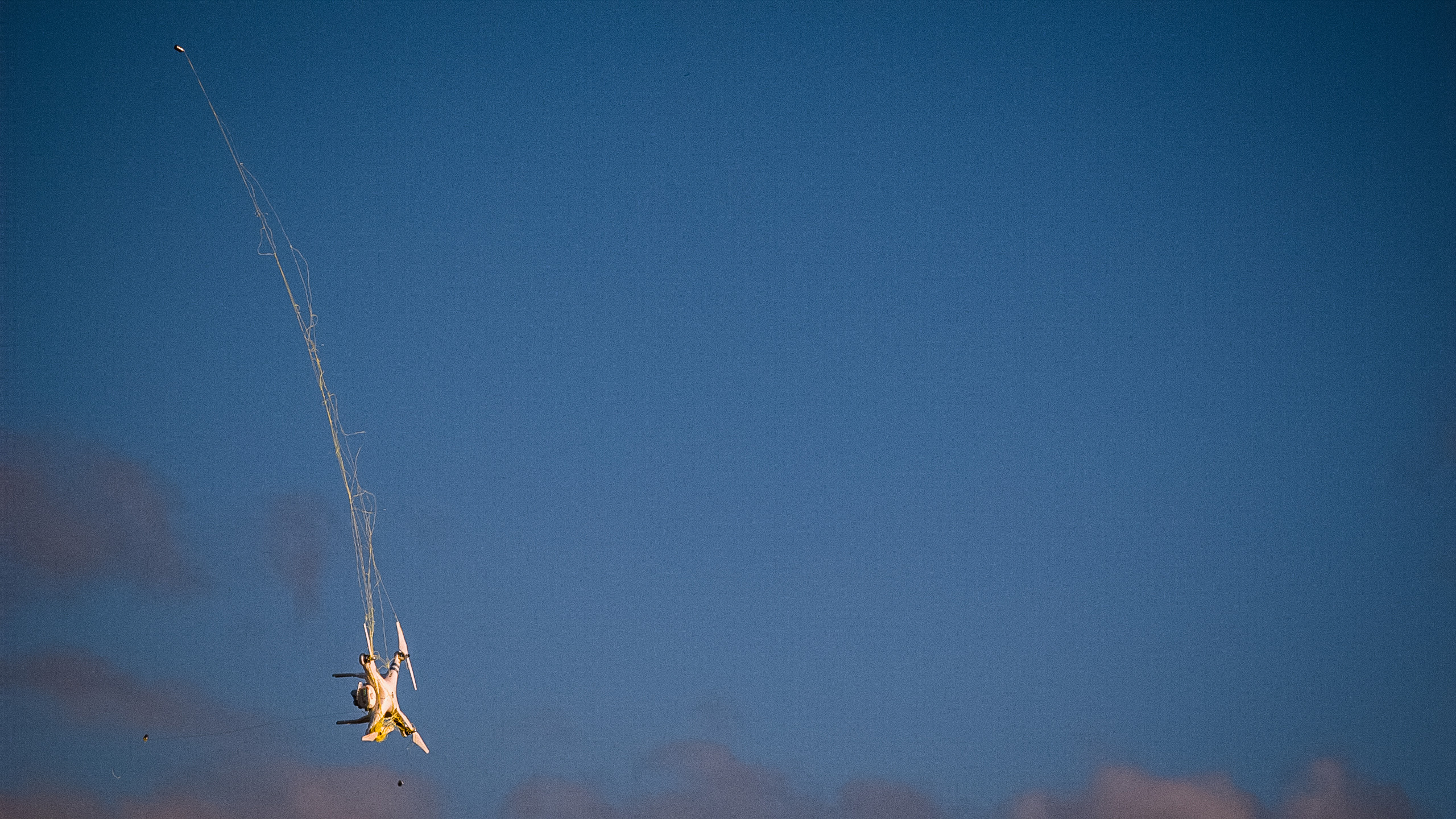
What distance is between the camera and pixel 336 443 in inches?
1628

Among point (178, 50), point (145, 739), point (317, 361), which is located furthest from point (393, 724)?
point (178, 50)

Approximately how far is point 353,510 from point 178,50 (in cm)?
1487

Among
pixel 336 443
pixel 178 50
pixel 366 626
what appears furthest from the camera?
pixel 366 626

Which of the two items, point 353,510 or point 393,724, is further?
point 393,724

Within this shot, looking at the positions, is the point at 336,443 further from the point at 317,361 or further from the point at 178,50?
the point at 178,50

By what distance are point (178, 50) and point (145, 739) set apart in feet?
79.8

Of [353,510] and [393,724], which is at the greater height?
[353,510]

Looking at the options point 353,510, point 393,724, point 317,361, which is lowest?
point 393,724

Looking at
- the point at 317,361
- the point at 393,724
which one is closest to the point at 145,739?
the point at 393,724

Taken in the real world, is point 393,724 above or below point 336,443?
below

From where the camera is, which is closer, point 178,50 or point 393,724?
point 178,50

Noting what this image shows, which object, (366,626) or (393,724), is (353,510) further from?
(393,724)

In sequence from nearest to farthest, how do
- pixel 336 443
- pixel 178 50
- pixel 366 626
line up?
pixel 178 50
pixel 336 443
pixel 366 626

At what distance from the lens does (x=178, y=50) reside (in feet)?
112
